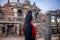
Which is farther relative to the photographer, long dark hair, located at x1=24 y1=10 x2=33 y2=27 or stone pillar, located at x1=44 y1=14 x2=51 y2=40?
stone pillar, located at x1=44 y1=14 x2=51 y2=40

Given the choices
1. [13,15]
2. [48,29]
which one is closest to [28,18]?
[13,15]

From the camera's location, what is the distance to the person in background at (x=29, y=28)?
11.1 feet

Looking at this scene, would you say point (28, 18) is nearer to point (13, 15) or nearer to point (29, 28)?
point (29, 28)

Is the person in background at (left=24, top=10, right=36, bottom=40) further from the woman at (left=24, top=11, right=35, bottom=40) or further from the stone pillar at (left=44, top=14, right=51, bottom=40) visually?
the stone pillar at (left=44, top=14, right=51, bottom=40)

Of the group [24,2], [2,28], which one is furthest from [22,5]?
[2,28]

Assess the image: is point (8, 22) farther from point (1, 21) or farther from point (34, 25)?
point (34, 25)

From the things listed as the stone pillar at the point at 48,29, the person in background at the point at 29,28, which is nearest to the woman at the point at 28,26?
the person in background at the point at 29,28

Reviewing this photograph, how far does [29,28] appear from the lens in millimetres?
3422

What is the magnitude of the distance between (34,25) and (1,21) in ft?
2.10

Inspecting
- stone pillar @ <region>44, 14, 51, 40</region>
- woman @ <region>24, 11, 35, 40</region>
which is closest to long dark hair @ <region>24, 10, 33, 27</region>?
woman @ <region>24, 11, 35, 40</region>

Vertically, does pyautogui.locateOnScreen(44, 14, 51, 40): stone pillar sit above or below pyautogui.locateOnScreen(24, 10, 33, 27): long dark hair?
below

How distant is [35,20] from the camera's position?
353 cm

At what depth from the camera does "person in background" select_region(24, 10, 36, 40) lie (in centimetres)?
339

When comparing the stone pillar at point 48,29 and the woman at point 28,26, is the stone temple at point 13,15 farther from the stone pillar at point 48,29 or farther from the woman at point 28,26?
the stone pillar at point 48,29
